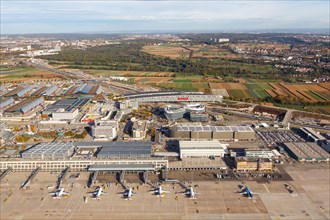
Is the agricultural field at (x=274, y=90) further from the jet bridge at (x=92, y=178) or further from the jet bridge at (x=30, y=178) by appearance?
the jet bridge at (x=30, y=178)

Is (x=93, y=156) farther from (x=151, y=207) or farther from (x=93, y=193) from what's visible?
(x=151, y=207)

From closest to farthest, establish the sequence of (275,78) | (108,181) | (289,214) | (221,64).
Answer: (289,214), (108,181), (275,78), (221,64)

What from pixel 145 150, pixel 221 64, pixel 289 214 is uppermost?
pixel 221 64

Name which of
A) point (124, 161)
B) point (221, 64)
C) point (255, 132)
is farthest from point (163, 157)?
point (221, 64)

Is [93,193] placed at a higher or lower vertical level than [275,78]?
lower

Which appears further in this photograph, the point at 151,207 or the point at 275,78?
the point at 275,78

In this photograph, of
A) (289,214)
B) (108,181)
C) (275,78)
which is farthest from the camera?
(275,78)

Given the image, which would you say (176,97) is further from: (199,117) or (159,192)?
(159,192)

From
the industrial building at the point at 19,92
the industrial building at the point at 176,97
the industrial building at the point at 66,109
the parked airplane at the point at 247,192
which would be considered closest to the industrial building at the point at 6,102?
the industrial building at the point at 19,92
